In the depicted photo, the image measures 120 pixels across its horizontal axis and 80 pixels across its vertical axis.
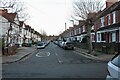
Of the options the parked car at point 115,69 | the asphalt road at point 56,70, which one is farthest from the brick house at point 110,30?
the parked car at point 115,69

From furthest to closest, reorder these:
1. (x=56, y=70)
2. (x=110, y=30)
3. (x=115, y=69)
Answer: (x=110, y=30), (x=56, y=70), (x=115, y=69)

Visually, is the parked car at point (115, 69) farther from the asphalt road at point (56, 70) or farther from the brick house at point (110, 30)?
the brick house at point (110, 30)

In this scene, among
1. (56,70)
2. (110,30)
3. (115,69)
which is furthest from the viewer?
(110,30)

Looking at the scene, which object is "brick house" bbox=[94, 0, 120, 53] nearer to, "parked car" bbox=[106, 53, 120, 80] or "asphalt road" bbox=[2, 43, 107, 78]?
"asphalt road" bbox=[2, 43, 107, 78]

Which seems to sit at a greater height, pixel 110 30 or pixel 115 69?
pixel 110 30

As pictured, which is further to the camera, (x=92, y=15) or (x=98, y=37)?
(x=98, y=37)

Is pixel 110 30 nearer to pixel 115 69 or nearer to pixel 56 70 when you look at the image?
pixel 56 70

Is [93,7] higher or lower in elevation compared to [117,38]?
higher

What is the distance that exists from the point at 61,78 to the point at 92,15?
24153 millimetres

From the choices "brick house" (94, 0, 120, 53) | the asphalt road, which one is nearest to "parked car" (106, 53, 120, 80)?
the asphalt road

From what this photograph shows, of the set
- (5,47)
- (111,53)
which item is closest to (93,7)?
(111,53)

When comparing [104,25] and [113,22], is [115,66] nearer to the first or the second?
[113,22]

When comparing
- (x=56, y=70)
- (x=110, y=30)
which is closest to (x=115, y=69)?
(x=56, y=70)

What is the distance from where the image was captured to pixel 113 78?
5277 millimetres
